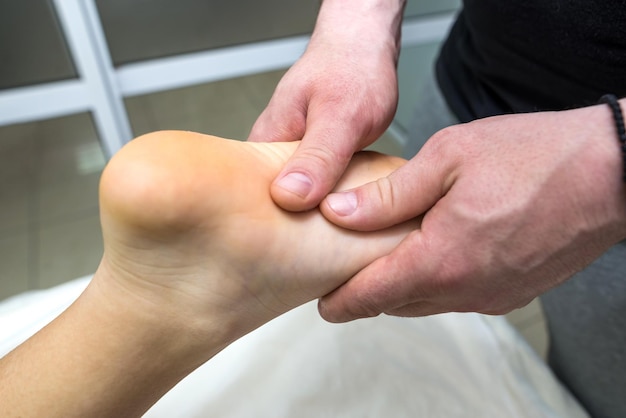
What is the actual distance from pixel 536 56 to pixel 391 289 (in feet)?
1.21

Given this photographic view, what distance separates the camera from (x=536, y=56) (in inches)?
24.9

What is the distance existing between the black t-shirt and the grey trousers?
0.34 ft

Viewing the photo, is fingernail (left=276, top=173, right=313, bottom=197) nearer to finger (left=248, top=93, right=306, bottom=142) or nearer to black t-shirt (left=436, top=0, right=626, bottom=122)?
finger (left=248, top=93, right=306, bottom=142)

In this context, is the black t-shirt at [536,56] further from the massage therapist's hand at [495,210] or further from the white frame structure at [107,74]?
the white frame structure at [107,74]

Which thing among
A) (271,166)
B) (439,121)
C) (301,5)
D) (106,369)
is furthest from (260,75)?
(106,369)

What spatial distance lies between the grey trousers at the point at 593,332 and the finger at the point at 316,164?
14.7 inches

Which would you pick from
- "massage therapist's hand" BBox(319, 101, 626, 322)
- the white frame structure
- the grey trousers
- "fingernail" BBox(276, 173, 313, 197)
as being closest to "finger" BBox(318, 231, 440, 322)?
"massage therapist's hand" BBox(319, 101, 626, 322)

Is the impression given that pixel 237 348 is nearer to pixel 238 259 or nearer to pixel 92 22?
pixel 238 259

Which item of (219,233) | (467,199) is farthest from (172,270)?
(467,199)

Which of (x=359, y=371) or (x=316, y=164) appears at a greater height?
(x=316, y=164)

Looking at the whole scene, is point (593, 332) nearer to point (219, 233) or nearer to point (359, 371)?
point (359, 371)

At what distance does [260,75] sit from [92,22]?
17.5 inches

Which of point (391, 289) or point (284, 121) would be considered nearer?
point (391, 289)

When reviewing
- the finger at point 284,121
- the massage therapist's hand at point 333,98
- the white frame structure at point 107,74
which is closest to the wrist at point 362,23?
Answer: the massage therapist's hand at point 333,98
